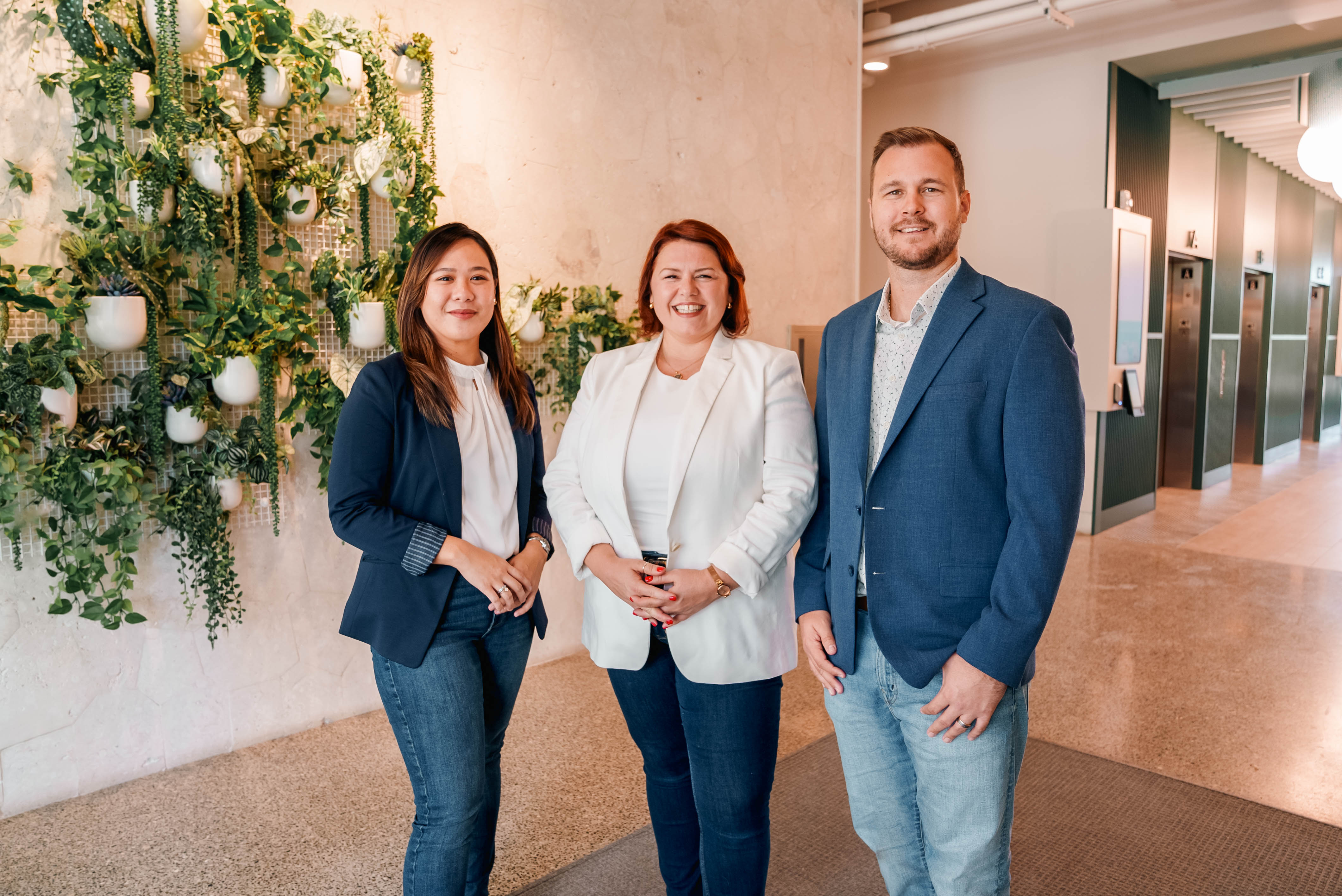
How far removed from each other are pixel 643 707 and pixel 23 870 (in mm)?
1798

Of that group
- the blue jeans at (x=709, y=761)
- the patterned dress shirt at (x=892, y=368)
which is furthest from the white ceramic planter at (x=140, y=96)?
the patterned dress shirt at (x=892, y=368)

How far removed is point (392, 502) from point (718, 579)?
2.18ft

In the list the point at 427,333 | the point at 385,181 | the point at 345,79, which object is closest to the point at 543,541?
the point at 427,333

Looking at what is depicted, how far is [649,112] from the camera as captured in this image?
13.6 feet

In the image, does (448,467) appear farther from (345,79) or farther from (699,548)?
(345,79)

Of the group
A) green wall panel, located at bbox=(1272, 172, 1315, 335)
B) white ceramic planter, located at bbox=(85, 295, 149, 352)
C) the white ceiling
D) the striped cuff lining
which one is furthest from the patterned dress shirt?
green wall panel, located at bbox=(1272, 172, 1315, 335)

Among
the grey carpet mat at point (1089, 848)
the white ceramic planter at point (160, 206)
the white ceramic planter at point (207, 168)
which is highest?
the white ceramic planter at point (207, 168)

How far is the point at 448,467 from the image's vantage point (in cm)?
180

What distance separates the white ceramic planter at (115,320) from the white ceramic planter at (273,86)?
0.75 metres

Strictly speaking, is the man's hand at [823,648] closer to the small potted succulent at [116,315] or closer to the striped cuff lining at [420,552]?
the striped cuff lining at [420,552]

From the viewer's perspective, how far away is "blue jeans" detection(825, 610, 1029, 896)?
1441mm

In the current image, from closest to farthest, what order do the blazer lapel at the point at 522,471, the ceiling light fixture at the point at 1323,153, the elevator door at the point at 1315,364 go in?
the blazer lapel at the point at 522,471
the ceiling light fixture at the point at 1323,153
the elevator door at the point at 1315,364

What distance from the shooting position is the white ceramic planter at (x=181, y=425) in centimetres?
269

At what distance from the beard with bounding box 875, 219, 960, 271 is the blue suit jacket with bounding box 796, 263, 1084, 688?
0.05m
